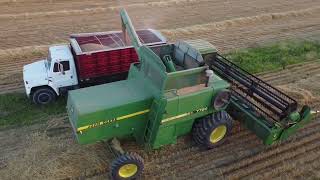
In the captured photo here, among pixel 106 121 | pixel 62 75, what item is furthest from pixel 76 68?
pixel 106 121

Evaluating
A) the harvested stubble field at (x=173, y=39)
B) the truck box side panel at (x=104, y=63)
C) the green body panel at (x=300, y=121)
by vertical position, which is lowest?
the harvested stubble field at (x=173, y=39)

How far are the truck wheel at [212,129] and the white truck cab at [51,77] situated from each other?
4.99 m

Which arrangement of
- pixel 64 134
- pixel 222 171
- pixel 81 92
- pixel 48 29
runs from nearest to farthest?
pixel 81 92 < pixel 222 171 < pixel 64 134 < pixel 48 29

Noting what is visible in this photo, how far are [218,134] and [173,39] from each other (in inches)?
389

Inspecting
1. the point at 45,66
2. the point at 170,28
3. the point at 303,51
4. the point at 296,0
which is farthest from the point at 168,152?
the point at 296,0

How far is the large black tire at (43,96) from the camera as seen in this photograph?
11945 millimetres

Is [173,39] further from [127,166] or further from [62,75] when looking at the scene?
[127,166]

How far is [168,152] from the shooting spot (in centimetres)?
962

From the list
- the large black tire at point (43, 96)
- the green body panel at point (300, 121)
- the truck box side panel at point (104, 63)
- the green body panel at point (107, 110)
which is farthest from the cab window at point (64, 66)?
the green body panel at point (300, 121)

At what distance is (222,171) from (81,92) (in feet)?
12.9

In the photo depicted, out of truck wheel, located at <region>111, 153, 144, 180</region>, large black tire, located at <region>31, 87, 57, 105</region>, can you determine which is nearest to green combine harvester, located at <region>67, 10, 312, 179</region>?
truck wheel, located at <region>111, 153, 144, 180</region>

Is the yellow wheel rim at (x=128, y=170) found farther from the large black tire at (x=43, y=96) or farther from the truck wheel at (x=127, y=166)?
the large black tire at (x=43, y=96)

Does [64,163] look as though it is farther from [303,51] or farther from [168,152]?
[303,51]

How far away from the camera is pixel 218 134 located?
31.8 ft
